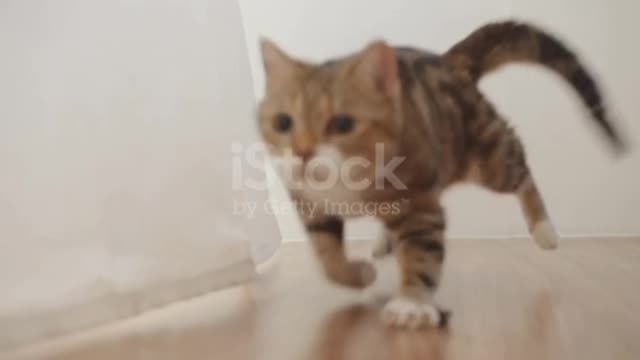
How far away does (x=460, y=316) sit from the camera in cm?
83

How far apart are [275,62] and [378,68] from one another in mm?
126

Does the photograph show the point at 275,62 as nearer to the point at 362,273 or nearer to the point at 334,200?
the point at 334,200

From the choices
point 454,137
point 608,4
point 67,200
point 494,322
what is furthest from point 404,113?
point 608,4

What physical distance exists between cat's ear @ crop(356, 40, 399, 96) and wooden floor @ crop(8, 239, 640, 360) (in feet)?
0.83

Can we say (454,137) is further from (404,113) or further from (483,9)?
(483,9)

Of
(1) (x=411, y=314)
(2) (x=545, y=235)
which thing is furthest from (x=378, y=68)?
(2) (x=545, y=235)

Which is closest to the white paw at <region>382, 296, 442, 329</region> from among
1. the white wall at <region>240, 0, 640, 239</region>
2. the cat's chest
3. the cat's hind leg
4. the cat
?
the cat

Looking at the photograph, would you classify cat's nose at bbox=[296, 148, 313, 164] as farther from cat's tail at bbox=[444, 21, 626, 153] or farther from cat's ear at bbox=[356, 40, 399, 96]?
cat's tail at bbox=[444, 21, 626, 153]

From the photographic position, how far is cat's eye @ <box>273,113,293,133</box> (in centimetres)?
85

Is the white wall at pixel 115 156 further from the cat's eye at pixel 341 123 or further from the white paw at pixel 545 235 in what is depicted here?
the white paw at pixel 545 235

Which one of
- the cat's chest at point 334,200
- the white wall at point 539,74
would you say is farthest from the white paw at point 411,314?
the white wall at point 539,74

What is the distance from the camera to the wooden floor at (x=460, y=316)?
727 millimetres

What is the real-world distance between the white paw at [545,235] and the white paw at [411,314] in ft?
1.00

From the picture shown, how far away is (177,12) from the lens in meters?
0.94
